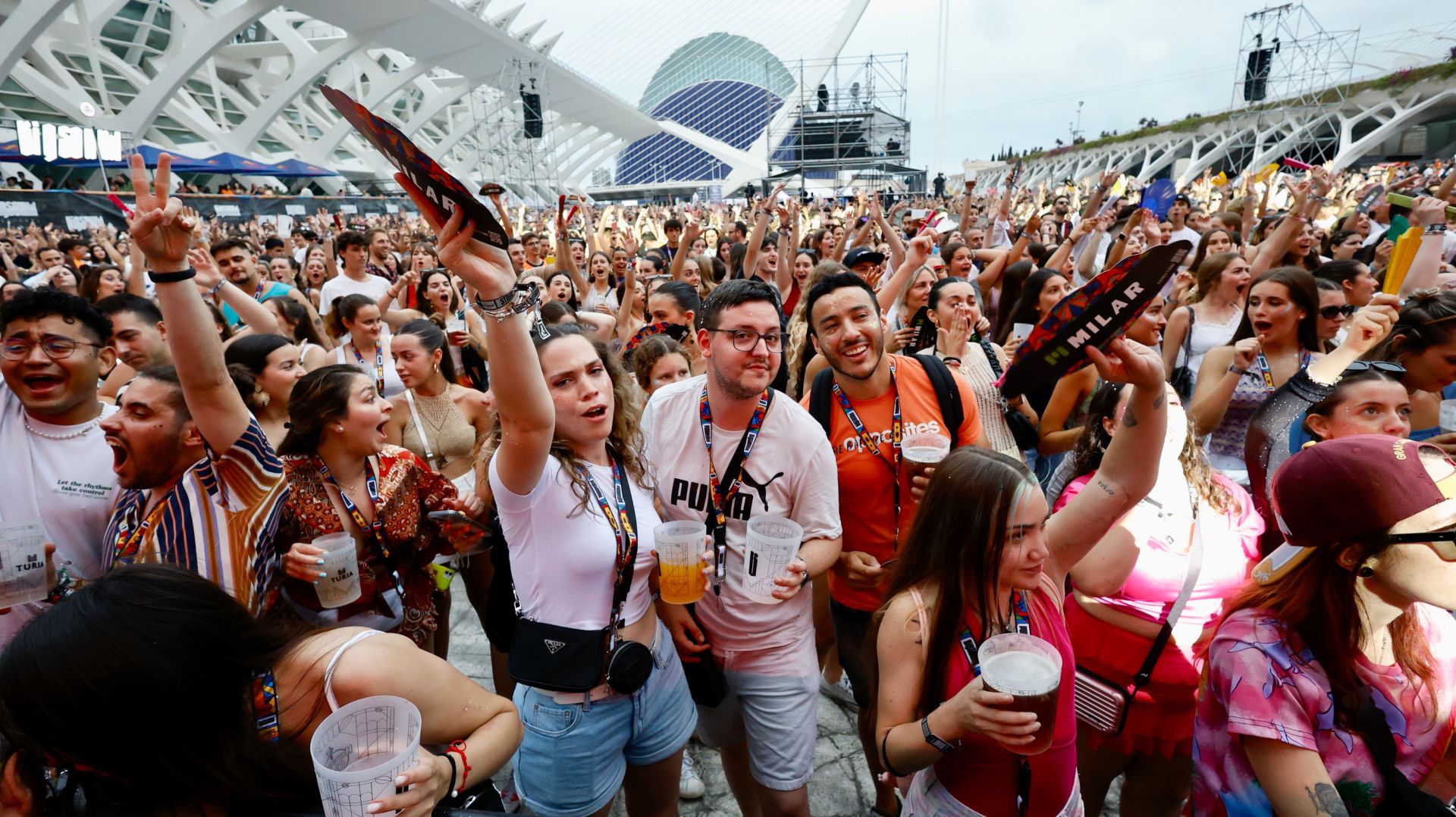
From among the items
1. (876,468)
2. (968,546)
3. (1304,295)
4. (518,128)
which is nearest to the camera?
(968,546)

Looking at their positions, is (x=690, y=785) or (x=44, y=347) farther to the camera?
(x=690, y=785)

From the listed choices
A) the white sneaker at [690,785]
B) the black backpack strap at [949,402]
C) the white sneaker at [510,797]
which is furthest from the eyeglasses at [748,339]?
the white sneaker at [510,797]

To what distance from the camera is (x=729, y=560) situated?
2135 mm

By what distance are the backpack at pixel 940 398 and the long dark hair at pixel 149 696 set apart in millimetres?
1837

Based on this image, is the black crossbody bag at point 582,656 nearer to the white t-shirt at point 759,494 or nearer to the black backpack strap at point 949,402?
the white t-shirt at point 759,494

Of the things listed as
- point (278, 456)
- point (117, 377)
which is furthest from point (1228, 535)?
point (117, 377)

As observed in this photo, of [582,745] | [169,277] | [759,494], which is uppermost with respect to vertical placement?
[169,277]

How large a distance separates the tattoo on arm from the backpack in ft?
4.73

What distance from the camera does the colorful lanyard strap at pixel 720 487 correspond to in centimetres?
208

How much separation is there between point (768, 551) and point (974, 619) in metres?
0.59

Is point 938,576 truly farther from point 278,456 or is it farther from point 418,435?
point 418,435

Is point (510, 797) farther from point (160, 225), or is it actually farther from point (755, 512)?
point (160, 225)

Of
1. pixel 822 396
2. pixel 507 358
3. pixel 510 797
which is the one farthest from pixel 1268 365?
pixel 510 797

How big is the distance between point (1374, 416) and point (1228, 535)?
66 cm
